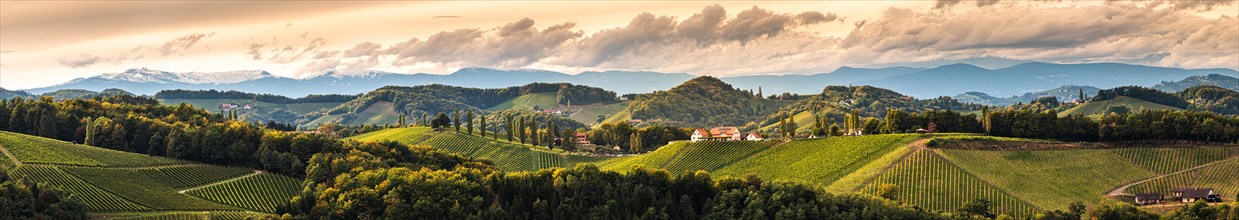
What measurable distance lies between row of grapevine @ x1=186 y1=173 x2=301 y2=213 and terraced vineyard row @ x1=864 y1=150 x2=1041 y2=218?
5516 centimetres

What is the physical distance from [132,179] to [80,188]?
23.8 feet

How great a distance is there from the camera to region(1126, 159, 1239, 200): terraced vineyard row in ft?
318

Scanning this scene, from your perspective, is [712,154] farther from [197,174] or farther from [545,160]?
[197,174]

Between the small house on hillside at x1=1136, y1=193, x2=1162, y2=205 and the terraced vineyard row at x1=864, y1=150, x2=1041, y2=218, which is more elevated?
the terraced vineyard row at x1=864, y1=150, x2=1041, y2=218

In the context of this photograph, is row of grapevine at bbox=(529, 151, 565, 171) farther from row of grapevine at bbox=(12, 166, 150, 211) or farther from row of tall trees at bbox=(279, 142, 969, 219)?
row of grapevine at bbox=(12, 166, 150, 211)

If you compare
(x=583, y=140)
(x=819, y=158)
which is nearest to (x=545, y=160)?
(x=583, y=140)

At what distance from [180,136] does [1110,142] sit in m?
102

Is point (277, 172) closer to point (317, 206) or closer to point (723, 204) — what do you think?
point (317, 206)

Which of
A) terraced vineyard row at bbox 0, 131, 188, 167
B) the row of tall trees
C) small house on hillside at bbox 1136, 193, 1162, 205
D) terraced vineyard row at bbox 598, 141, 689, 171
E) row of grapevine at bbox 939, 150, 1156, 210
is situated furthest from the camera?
terraced vineyard row at bbox 598, 141, 689, 171

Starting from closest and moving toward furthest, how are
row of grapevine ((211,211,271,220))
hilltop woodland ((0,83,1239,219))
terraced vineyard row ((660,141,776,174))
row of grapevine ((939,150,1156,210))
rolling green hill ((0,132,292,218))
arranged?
hilltop woodland ((0,83,1239,219)) → row of grapevine ((211,211,271,220)) → rolling green hill ((0,132,292,218)) → row of grapevine ((939,150,1156,210)) → terraced vineyard row ((660,141,776,174))

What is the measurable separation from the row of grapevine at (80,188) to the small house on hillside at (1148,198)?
3430 inches

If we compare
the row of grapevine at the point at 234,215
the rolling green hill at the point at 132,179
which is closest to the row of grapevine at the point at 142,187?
the rolling green hill at the point at 132,179

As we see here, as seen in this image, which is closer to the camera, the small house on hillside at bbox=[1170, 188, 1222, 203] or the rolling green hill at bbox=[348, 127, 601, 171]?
the small house on hillside at bbox=[1170, 188, 1222, 203]

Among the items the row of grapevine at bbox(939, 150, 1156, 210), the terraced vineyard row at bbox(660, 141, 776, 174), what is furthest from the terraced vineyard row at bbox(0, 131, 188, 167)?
the row of grapevine at bbox(939, 150, 1156, 210)
